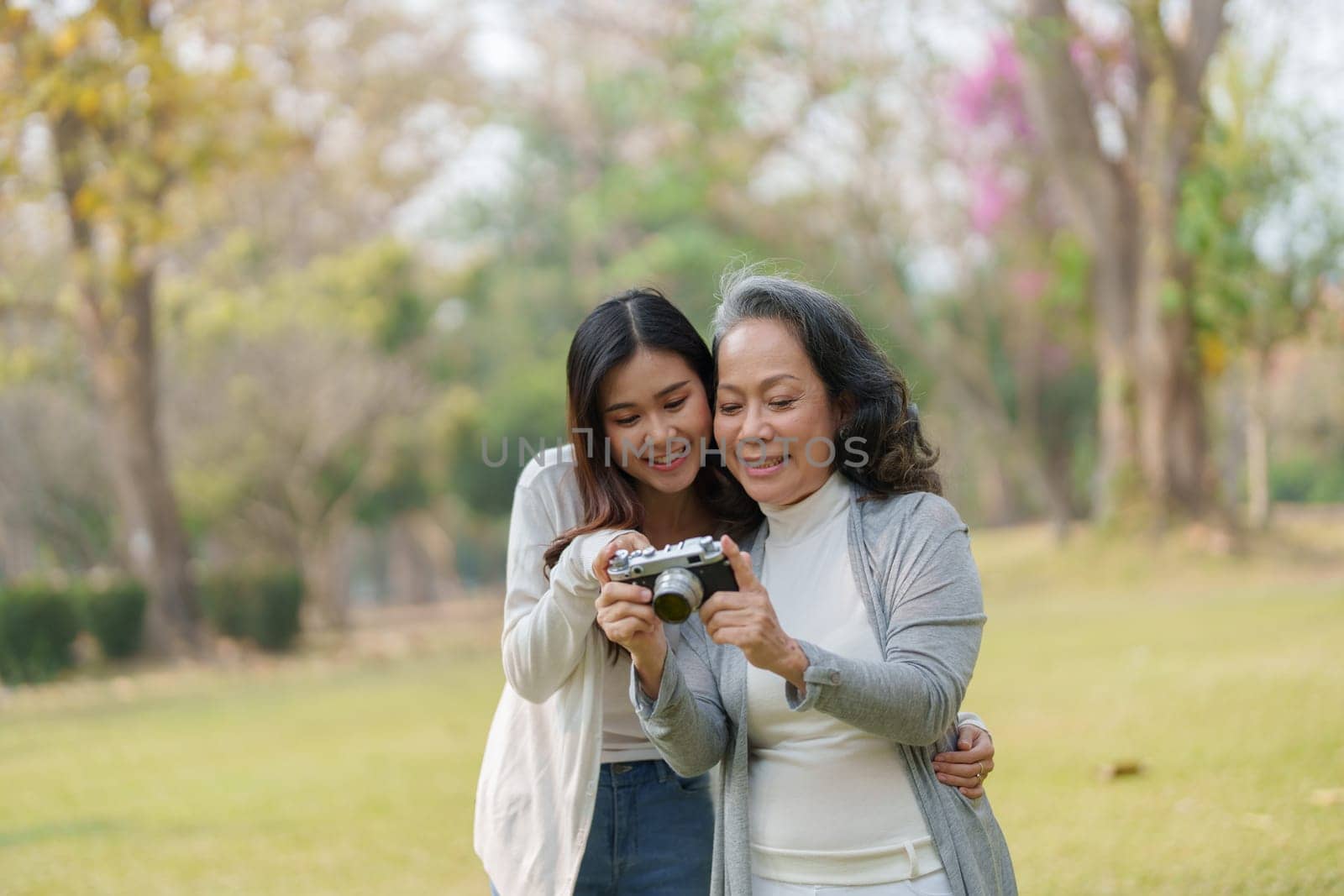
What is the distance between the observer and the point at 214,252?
22.0 m

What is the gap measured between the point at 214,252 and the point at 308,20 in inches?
Answer: 151

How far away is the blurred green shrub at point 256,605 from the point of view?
1698 centimetres

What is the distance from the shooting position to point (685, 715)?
2.57 metres

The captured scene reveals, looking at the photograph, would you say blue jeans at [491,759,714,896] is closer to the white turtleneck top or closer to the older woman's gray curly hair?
the white turtleneck top

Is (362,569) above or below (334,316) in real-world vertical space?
below

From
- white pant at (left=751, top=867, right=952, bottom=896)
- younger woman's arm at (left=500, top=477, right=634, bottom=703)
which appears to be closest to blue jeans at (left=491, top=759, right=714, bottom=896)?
younger woman's arm at (left=500, top=477, right=634, bottom=703)

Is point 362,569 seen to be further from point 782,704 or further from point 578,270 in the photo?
point 782,704

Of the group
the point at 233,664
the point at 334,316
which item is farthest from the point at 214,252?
the point at 233,664

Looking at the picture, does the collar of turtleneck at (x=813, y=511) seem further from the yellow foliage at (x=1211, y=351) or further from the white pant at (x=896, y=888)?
the yellow foliage at (x=1211, y=351)

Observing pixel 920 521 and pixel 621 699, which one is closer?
pixel 920 521

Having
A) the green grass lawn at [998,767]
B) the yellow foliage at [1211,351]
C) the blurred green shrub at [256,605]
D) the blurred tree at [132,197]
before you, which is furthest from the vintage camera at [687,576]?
the blurred green shrub at [256,605]

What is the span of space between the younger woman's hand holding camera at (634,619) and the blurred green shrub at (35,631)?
14889 millimetres

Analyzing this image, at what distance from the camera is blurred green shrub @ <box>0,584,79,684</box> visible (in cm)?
1570

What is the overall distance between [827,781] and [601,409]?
0.96 meters
